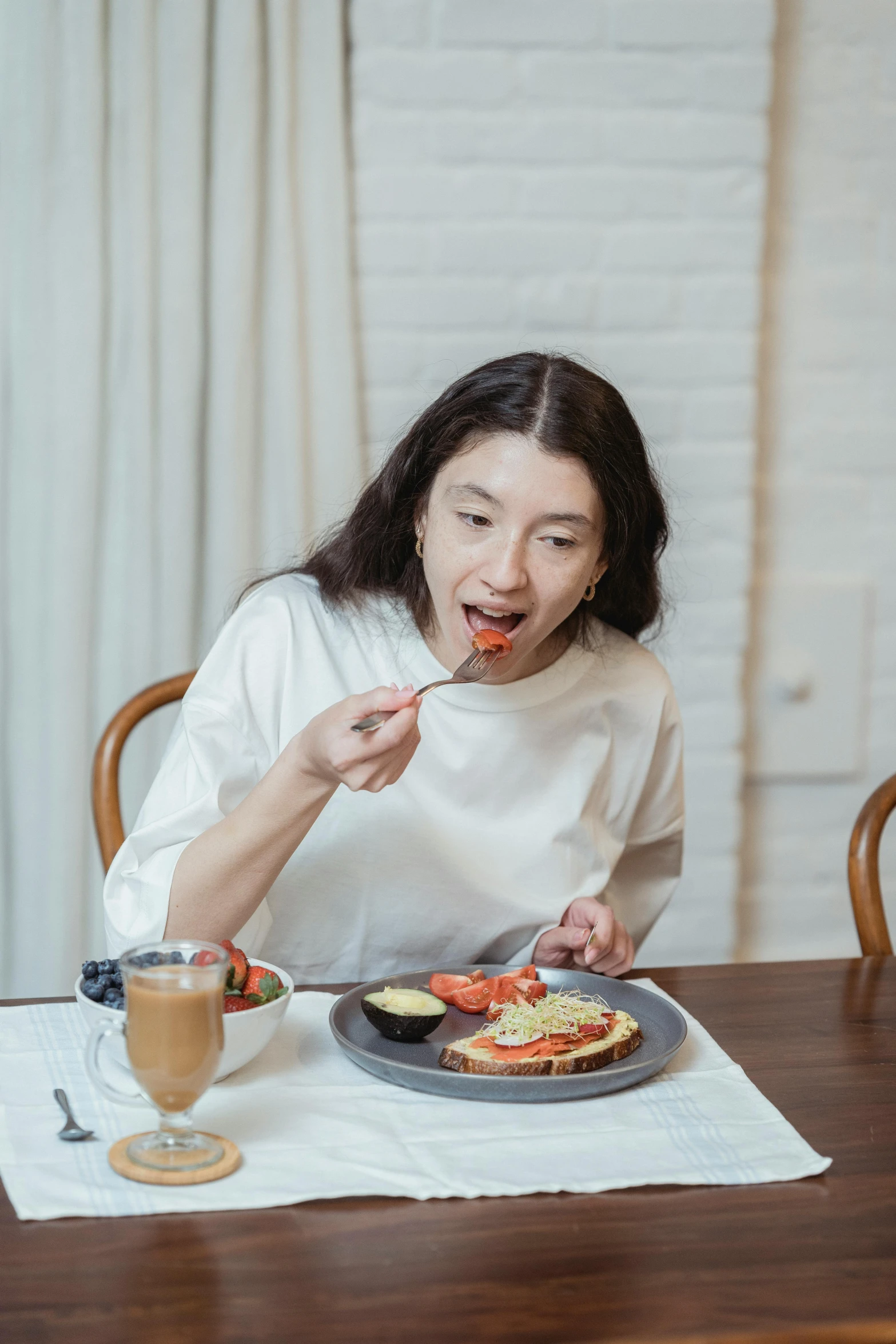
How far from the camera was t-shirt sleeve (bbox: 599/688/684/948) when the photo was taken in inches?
65.7

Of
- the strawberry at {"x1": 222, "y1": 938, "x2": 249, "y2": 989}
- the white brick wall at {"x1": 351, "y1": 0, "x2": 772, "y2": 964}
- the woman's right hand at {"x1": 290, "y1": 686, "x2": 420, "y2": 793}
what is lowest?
the strawberry at {"x1": 222, "y1": 938, "x2": 249, "y2": 989}

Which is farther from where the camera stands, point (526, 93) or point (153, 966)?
point (526, 93)

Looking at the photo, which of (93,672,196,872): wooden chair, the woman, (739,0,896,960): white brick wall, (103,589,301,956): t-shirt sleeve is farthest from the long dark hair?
(739,0,896,960): white brick wall

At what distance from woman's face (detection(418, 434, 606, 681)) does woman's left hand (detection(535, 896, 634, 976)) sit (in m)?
0.30

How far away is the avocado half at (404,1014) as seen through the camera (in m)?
1.08

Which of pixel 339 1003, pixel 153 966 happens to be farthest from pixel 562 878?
pixel 153 966

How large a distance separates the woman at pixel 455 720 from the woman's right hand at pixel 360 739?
3.6 inches

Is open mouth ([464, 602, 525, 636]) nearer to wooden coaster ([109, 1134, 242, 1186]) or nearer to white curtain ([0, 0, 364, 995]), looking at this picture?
wooden coaster ([109, 1134, 242, 1186])

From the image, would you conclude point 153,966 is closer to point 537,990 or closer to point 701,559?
point 537,990

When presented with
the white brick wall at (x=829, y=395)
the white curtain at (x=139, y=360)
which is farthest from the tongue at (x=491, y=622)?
the white brick wall at (x=829, y=395)

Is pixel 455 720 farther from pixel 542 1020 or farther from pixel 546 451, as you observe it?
pixel 542 1020

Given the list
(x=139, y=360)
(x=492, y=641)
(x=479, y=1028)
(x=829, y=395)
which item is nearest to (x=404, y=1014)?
(x=479, y=1028)

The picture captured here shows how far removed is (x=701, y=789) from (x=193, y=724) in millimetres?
1299

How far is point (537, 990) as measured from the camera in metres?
1.17
